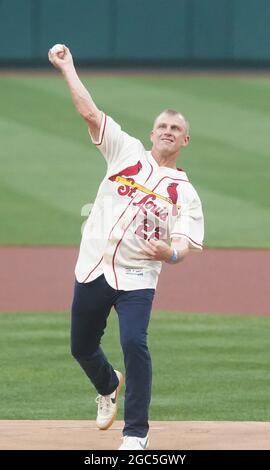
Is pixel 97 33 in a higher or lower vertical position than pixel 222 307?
lower

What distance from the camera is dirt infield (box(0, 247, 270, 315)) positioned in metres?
13.1

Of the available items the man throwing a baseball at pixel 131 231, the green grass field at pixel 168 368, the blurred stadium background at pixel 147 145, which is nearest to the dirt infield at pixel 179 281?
the blurred stadium background at pixel 147 145

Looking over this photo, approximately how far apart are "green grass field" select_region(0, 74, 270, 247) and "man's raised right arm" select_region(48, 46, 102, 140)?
9177 millimetres

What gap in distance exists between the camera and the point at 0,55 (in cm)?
2586

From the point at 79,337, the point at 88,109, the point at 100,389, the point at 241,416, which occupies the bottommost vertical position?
the point at 241,416

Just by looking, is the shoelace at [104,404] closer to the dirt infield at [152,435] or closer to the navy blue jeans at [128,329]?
the dirt infield at [152,435]

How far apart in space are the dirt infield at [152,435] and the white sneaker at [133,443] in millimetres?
118

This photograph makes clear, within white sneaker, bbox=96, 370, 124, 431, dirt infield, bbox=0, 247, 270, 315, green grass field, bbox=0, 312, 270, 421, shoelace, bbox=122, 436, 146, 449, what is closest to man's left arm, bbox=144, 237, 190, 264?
shoelace, bbox=122, 436, 146, 449

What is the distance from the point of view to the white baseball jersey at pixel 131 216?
23.4ft
